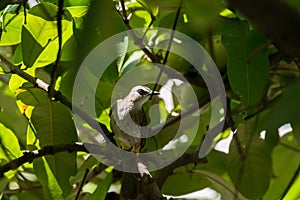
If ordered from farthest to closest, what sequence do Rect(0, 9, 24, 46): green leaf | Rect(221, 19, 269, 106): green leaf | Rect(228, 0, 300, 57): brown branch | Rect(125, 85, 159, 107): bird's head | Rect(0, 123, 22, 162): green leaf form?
Rect(125, 85, 159, 107): bird's head < Rect(0, 123, 22, 162): green leaf < Rect(0, 9, 24, 46): green leaf < Rect(221, 19, 269, 106): green leaf < Rect(228, 0, 300, 57): brown branch

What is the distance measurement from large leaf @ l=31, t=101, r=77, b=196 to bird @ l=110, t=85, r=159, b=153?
0.13m

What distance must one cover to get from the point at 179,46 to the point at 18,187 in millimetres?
468

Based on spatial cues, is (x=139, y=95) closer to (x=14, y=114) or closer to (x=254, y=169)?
(x=14, y=114)

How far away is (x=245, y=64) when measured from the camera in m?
0.84

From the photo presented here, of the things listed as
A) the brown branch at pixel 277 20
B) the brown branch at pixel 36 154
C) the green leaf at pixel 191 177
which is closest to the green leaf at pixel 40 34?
→ the brown branch at pixel 36 154

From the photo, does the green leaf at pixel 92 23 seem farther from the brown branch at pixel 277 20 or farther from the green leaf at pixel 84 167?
the green leaf at pixel 84 167

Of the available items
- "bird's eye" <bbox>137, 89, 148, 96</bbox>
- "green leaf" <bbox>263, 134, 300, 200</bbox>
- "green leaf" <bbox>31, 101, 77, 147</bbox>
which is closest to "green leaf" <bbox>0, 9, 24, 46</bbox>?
"green leaf" <bbox>31, 101, 77, 147</bbox>

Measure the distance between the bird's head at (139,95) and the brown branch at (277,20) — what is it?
972 mm

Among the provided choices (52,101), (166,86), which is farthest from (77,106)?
(166,86)

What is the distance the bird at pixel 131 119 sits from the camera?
1.16 meters

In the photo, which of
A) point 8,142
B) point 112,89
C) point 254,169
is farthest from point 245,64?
point 8,142

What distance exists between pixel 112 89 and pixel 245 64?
317 millimetres

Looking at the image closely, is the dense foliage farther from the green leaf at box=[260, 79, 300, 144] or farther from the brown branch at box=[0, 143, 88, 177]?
the green leaf at box=[260, 79, 300, 144]

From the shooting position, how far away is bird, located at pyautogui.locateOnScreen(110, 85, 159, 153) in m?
1.16
